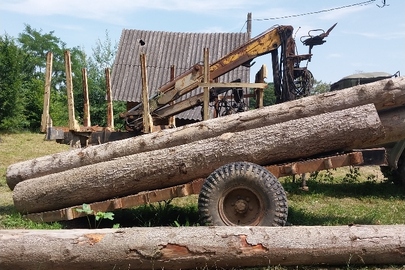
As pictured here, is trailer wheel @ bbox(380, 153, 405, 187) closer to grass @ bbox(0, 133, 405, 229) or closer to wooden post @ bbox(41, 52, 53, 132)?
grass @ bbox(0, 133, 405, 229)

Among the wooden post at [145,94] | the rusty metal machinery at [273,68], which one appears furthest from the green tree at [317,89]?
the wooden post at [145,94]

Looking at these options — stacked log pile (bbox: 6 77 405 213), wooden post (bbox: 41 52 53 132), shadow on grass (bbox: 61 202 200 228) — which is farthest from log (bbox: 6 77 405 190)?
wooden post (bbox: 41 52 53 132)

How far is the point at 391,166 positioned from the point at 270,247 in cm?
563

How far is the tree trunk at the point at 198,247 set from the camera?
4062 millimetres

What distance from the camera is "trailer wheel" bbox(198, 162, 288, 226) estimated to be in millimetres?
5242

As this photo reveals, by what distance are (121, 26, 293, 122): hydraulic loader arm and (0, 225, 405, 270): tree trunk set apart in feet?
20.9

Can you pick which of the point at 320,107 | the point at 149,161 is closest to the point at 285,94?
the point at 320,107

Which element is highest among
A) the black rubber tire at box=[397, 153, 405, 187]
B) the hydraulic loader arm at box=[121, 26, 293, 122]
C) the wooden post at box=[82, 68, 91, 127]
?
the hydraulic loader arm at box=[121, 26, 293, 122]

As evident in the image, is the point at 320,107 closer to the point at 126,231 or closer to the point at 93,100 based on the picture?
the point at 126,231

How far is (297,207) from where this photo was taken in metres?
7.73

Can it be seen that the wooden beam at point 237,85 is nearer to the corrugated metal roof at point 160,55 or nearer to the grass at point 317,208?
the grass at point 317,208

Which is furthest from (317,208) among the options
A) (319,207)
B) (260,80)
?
(260,80)

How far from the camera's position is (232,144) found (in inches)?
224

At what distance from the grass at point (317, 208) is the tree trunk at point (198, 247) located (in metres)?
0.21
